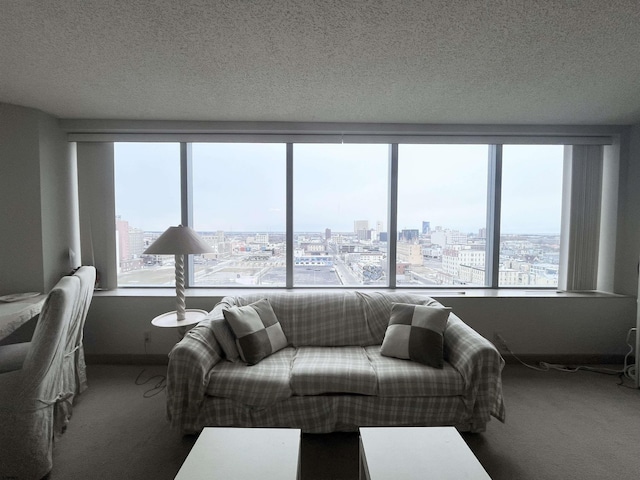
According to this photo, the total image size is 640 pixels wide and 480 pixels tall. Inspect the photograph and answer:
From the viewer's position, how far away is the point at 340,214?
11.5 feet

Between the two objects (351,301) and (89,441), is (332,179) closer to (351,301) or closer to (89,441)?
(351,301)

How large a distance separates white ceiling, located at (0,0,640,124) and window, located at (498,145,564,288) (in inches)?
23.1

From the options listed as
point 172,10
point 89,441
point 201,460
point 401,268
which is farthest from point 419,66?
point 89,441

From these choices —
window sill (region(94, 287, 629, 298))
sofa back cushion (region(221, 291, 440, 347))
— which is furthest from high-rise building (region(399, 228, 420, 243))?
sofa back cushion (region(221, 291, 440, 347))

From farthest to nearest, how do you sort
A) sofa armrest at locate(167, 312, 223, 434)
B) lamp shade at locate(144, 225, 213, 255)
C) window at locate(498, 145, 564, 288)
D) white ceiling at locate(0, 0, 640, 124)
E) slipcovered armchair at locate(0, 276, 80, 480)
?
1. window at locate(498, 145, 564, 288)
2. lamp shade at locate(144, 225, 213, 255)
3. sofa armrest at locate(167, 312, 223, 434)
4. slipcovered armchair at locate(0, 276, 80, 480)
5. white ceiling at locate(0, 0, 640, 124)

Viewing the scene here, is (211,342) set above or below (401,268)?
below

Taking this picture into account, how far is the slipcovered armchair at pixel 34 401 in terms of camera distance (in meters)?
1.68

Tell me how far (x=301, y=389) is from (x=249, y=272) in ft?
5.64

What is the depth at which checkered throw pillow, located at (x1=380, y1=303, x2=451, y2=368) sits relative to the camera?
7.33ft

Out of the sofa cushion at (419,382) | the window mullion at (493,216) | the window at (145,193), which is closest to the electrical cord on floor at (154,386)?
the window at (145,193)

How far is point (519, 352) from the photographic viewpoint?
127 inches

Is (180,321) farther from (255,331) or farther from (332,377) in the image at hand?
(332,377)

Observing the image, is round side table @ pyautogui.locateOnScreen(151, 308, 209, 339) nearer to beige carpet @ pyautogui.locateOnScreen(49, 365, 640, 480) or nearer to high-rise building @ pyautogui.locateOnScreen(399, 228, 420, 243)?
beige carpet @ pyautogui.locateOnScreen(49, 365, 640, 480)

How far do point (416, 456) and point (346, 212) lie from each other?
2431mm
